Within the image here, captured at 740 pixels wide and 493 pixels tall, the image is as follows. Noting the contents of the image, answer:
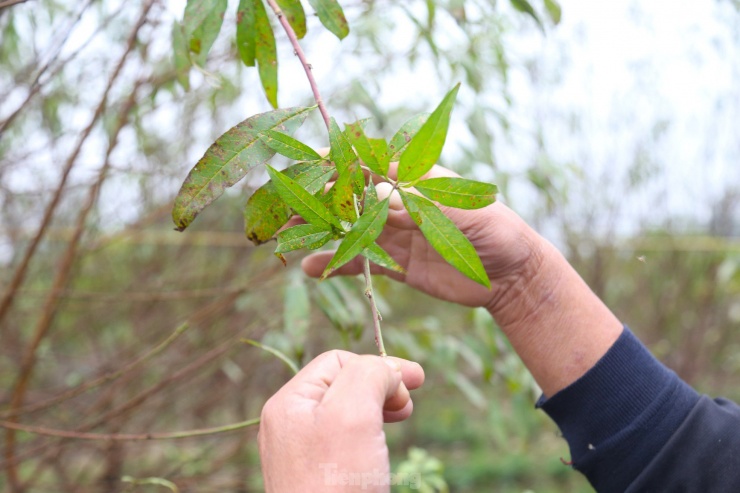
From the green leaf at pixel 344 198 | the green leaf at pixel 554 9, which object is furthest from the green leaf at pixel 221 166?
the green leaf at pixel 554 9

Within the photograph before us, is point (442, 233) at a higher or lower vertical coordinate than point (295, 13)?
lower

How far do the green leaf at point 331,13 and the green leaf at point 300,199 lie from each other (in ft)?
0.92

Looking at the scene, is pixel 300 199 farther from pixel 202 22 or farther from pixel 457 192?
pixel 202 22

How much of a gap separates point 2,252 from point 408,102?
4.70 ft

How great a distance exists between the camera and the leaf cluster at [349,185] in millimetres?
543

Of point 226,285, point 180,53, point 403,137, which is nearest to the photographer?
point 403,137

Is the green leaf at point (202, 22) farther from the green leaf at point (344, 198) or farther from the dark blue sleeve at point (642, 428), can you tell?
the dark blue sleeve at point (642, 428)

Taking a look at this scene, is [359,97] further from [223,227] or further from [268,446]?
[223,227]

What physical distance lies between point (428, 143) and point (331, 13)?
339 mm

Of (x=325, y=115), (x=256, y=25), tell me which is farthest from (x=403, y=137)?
(x=256, y=25)

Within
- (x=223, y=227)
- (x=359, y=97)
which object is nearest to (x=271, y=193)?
(x=359, y=97)

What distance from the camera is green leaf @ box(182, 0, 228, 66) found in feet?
2.52

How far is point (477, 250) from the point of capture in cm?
97

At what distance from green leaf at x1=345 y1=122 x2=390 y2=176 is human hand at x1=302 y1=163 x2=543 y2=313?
10.3 inches
